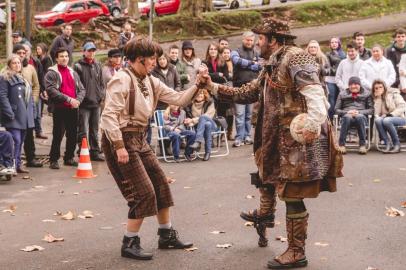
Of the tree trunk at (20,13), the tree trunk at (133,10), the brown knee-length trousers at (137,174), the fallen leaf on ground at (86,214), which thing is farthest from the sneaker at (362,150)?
the tree trunk at (133,10)

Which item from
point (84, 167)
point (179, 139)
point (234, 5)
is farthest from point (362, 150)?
point (234, 5)

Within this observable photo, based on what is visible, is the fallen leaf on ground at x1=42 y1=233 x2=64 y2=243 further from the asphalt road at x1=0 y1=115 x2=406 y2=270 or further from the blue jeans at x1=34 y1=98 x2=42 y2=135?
the blue jeans at x1=34 y1=98 x2=42 y2=135

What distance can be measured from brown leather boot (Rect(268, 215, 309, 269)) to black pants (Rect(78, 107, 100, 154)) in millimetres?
7625

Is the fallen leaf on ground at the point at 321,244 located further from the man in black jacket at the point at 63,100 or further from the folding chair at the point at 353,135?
the folding chair at the point at 353,135

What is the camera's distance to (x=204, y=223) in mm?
9266

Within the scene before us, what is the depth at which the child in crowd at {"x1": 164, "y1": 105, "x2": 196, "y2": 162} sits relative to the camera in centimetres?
1476

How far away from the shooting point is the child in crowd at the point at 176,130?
14758 mm

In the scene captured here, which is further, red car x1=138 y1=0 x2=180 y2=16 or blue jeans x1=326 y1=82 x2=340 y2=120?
red car x1=138 y1=0 x2=180 y2=16

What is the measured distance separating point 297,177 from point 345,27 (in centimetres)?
2641

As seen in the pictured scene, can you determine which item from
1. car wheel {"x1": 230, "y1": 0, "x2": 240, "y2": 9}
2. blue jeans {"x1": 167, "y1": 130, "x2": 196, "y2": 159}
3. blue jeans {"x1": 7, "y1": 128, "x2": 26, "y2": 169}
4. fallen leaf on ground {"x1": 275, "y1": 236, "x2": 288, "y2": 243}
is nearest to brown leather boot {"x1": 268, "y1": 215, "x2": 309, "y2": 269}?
fallen leaf on ground {"x1": 275, "y1": 236, "x2": 288, "y2": 243}

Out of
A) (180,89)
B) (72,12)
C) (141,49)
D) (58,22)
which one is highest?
(72,12)

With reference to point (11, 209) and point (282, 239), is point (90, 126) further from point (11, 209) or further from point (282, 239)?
point (282, 239)

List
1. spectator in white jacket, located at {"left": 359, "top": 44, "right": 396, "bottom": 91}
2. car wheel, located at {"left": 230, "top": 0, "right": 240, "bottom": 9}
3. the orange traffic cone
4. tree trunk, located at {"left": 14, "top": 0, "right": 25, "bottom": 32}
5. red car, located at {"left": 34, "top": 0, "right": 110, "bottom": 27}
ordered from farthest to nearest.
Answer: red car, located at {"left": 34, "top": 0, "right": 110, "bottom": 27} → car wheel, located at {"left": 230, "top": 0, "right": 240, "bottom": 9} → tree trunk, located at {"left": 14, "top": 0, "right": 25, "bottom": 32} → spectator in white jacket, located at {"left": 359, "top": 44, "right": 396, "bottom": 91} → the orange traffic cone

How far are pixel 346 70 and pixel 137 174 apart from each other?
9688mm
